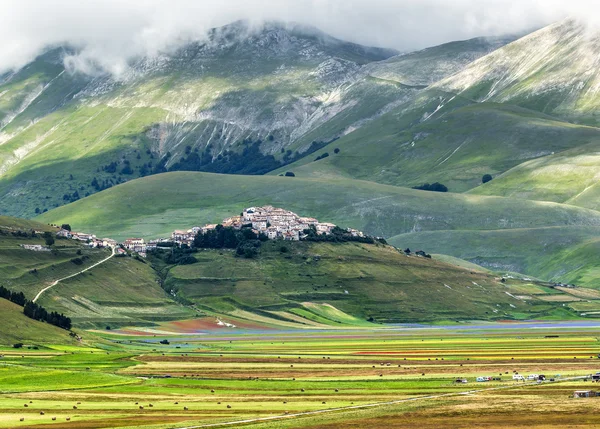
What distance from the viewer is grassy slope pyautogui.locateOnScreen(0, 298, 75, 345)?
6752 inches

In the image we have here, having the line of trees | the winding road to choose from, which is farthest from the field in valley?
the line of trees

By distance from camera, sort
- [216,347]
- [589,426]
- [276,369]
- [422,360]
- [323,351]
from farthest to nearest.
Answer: [216,347] → [323,351] → [422,360] → [276,369] → [589,426]

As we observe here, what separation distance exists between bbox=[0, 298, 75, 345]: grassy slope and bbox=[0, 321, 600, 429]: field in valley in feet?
15.2

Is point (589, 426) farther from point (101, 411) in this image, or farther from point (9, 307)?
point (9, 307)

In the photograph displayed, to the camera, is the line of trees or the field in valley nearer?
the field in valley

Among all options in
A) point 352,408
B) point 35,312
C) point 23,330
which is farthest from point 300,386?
point 35,312

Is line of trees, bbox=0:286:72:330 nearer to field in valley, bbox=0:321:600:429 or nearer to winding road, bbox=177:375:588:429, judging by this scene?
field in valley, bbox=0:321:600:429

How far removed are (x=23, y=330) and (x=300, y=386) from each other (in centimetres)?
7190

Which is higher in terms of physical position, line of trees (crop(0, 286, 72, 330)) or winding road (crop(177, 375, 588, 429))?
winding road (crop(177, 375, 588, 429))

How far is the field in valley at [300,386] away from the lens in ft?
300

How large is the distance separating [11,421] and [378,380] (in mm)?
43761

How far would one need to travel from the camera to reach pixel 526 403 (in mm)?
95812

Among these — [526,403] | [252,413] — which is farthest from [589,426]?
[252,413]

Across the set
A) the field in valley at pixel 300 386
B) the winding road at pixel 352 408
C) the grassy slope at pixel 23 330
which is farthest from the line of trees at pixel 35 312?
the winding road at pixel 352 408
